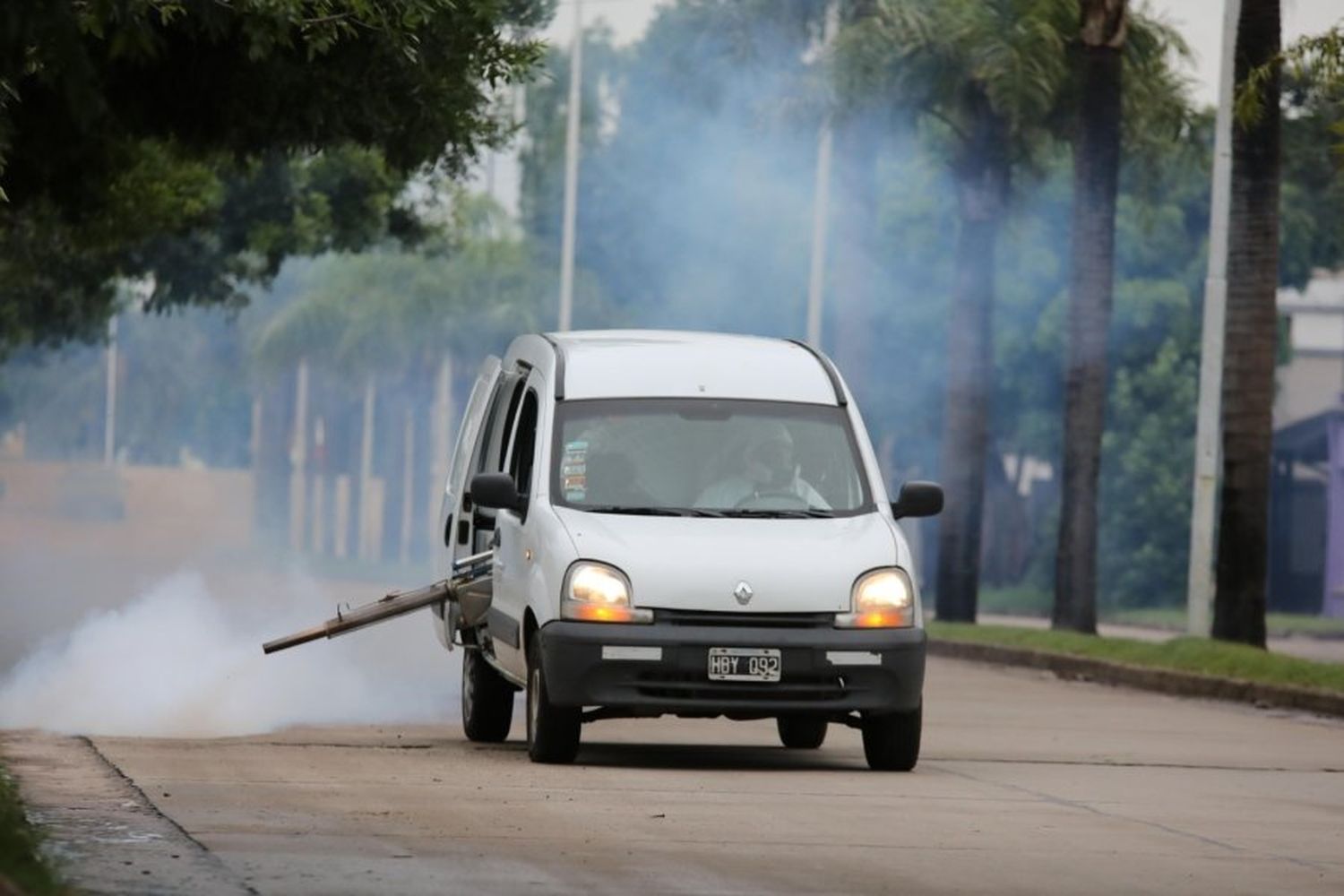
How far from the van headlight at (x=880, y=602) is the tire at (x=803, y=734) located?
7.05 ft

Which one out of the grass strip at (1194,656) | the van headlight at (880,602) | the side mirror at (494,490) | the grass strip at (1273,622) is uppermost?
the side mirror at (494,490)

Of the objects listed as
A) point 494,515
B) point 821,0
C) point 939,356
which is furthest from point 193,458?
A: point 494,515

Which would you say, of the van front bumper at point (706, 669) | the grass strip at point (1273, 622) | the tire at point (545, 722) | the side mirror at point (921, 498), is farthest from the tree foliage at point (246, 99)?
the grass strip at point (1273, 622)

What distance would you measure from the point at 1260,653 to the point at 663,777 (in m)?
12.2

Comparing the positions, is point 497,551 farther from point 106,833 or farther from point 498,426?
point 106,833

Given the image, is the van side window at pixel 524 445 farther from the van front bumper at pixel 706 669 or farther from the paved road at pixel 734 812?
the van front bumper at pixel 706 669

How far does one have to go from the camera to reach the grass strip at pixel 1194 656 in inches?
947

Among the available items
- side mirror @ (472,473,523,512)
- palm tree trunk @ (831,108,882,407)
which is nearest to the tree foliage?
side mirror @ (472,473,523,512)

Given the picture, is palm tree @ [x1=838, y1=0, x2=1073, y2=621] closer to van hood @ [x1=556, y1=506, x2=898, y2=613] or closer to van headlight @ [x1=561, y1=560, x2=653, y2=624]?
van hood @ [x1=556, y1=506, x2=898, y2=613]

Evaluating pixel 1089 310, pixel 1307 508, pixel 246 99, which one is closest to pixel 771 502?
pixel 246 99

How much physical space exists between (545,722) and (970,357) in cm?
2379

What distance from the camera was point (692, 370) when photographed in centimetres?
1594

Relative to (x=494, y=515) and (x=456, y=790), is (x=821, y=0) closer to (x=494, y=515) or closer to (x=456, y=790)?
(x=494, y=515)

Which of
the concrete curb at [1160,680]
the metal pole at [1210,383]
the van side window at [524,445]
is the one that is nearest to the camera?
the van side window at [524,445]
